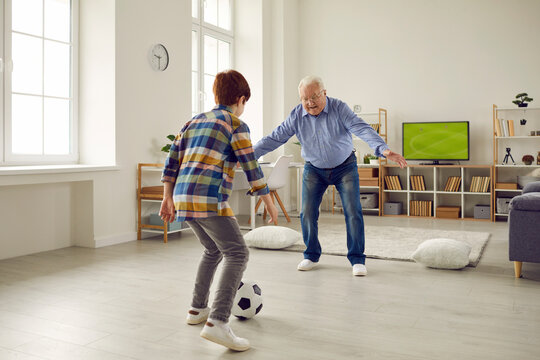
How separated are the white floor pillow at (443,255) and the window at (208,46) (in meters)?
3.59

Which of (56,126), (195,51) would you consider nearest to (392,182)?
(195,51)

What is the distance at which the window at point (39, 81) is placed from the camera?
425 centimetres

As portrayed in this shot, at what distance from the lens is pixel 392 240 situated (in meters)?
4.88

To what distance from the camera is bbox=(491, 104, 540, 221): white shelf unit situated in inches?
256

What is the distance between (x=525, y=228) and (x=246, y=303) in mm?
1879

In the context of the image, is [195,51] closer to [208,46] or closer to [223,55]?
[208,46]

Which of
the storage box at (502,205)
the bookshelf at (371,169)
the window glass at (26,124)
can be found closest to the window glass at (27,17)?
the window glass at (26,124)

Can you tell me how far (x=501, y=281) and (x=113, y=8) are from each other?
3.92 m

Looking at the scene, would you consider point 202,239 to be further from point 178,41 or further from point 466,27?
point 466,27

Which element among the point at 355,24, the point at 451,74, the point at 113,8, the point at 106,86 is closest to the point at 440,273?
the point at 106,86

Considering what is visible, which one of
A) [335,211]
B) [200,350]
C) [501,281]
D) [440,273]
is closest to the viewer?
[200,350]

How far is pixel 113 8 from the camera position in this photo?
475cm

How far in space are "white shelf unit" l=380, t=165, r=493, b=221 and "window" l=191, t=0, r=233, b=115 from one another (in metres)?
2.60

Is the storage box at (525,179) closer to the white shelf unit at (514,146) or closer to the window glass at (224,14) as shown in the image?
the white shelf unit at (514,146)
